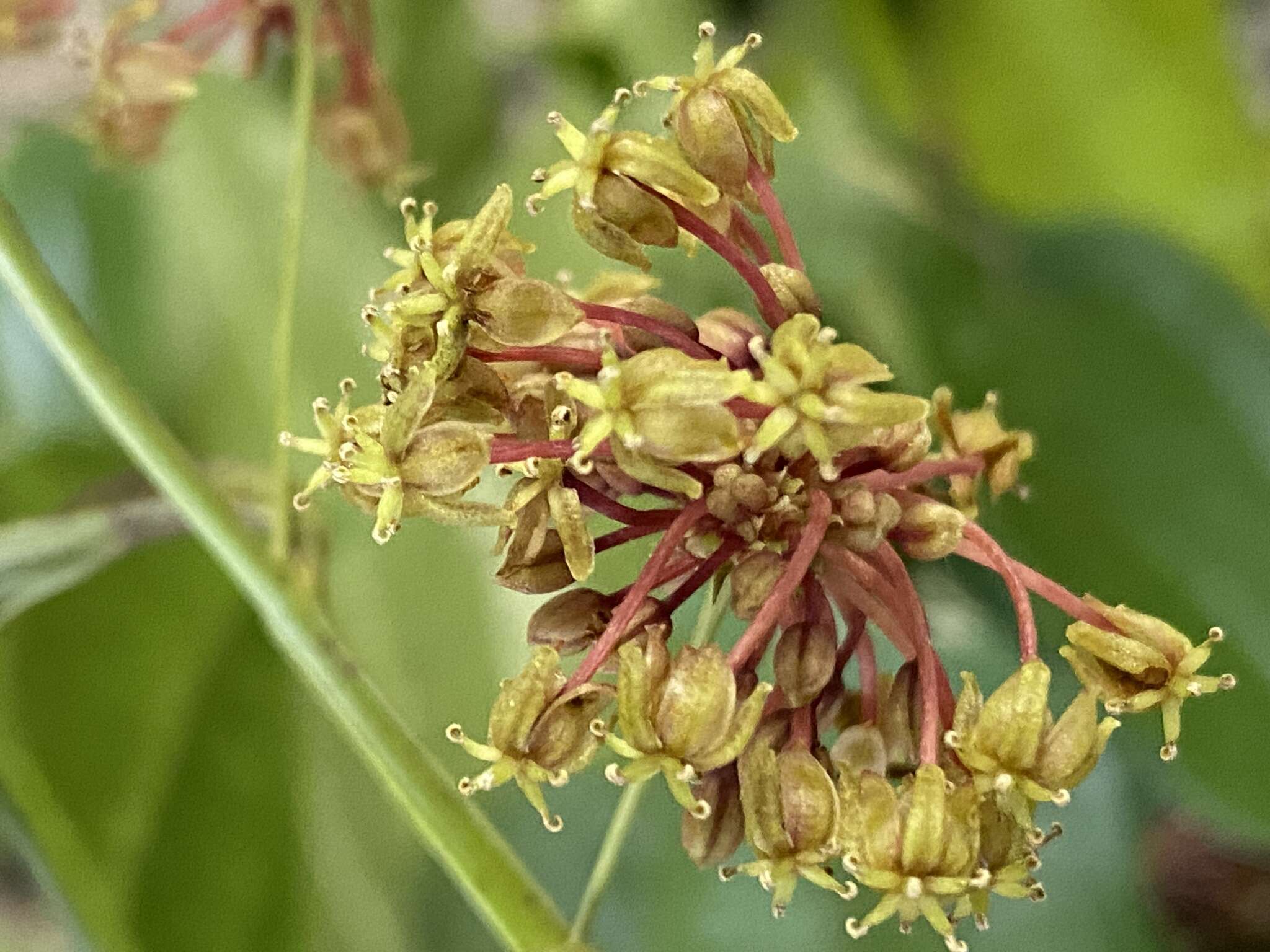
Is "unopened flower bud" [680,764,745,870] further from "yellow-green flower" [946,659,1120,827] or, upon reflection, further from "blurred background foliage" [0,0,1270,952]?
"blurred background foliage" [0,0,1270,952]

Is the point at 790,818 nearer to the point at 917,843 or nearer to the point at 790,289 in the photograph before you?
the point at 917,843

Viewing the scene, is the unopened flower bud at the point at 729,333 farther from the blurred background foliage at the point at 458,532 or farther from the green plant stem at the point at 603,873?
the blurred background foliage at the point at 458,532

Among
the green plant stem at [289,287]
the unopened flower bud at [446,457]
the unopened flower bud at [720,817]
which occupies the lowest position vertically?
the unopened flower bud at [720,817]

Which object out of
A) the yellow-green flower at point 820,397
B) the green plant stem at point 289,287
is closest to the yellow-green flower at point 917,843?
the yellow-green flower at point 820,397

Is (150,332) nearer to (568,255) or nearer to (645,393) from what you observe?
(568,255)

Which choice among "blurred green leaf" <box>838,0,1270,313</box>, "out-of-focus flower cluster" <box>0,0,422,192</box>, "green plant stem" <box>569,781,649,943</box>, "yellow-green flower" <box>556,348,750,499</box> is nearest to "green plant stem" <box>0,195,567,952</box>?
"green plant stem" <box>569,781,649,943</box>

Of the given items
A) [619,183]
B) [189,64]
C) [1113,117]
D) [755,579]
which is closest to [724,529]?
[755,579]
